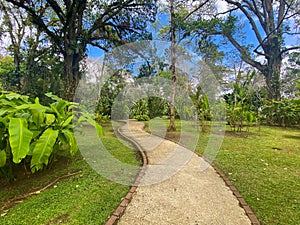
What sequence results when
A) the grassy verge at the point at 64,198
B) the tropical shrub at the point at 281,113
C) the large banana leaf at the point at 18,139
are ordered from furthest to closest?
the tropical shrub at the point at 281,113
the large banana leaf at the point at 18,139
the grassy verge at the point at 64,198

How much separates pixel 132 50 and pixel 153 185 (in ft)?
35.8

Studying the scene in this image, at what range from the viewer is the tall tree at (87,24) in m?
9.97

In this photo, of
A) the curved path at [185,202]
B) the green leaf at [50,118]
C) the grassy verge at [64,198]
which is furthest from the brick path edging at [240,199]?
the green leaf at [50,118]

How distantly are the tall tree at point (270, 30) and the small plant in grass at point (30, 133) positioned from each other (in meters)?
13.2

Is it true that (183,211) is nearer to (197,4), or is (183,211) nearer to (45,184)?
(45,184)

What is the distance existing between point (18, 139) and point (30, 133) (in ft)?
0.45

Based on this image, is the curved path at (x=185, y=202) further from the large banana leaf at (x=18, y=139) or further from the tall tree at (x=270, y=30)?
the tall tree at (x=270, y=30)

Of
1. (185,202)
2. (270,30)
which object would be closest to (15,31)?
(185,202)

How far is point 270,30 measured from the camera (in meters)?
14.0

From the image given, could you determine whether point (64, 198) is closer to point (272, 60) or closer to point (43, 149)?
point (43, 149)

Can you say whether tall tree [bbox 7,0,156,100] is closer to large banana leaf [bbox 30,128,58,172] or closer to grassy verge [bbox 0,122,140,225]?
grassy verge [bbox 0,122,140,225]

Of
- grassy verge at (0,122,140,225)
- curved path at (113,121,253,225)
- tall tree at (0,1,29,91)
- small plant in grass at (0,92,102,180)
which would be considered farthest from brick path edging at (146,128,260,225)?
tall tree at (0,1,29,91)

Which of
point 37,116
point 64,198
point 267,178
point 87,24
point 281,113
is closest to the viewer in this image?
point 64,198

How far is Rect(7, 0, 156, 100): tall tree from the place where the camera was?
392 inches
